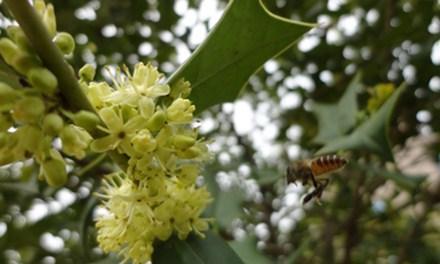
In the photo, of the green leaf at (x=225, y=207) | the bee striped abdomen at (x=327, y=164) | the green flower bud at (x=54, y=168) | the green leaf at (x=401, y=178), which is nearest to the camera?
the green flower bud at (x=54, y=168)

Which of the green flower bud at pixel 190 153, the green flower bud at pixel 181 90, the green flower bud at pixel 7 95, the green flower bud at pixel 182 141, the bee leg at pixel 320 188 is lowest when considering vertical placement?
the bee leg at pixel 320 188

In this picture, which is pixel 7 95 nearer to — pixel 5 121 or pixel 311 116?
pixel 5 121

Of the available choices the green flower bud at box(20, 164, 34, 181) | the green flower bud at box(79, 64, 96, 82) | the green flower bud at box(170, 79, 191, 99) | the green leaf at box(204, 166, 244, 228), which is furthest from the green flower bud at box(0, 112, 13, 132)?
the green flower bud at box(20, 164, 34, 181)

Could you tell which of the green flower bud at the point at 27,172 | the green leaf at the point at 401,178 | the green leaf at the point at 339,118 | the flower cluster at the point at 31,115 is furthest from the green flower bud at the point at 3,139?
the green flower bud at the point at 27,172

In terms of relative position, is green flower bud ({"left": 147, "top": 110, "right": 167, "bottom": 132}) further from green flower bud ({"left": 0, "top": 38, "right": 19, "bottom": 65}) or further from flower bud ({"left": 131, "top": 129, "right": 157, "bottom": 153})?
green flower bud ({"left": 0, "top": 38, "right": 19, "bottom": 65})

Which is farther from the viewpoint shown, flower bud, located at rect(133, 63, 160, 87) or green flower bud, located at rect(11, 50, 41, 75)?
flower bud, located at rect(133, 63, 160, 87)

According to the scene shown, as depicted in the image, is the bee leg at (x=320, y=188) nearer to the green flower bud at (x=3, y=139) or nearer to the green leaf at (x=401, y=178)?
the green leaf at (x=401, y=178)

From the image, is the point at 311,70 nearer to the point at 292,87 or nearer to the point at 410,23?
the point at 292,87

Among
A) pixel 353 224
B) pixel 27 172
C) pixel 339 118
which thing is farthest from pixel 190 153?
pixel 353 224
